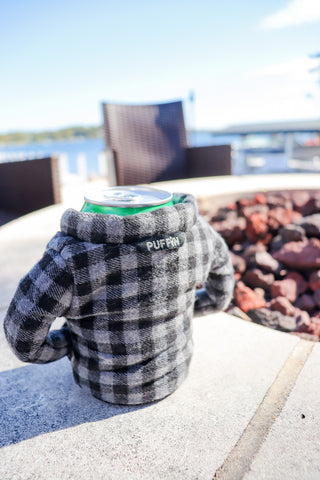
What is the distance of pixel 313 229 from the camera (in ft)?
7.55

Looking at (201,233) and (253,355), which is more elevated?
(201,233)

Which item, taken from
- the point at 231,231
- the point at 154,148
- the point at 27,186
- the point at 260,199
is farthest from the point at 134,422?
the point at 154,148

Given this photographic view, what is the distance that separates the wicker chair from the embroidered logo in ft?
9.86

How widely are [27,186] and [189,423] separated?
2980mm

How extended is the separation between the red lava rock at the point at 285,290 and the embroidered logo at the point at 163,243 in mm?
1144

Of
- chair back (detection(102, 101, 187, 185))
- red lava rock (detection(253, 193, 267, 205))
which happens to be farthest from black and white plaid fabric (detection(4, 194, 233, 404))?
chair back (detection(102, 101, 187, 185))

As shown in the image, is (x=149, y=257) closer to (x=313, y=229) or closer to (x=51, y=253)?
(x=51, y=253)

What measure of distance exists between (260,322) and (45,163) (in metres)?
2.42

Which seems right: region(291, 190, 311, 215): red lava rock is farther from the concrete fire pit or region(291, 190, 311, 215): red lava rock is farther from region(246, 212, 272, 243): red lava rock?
region(246, 212, 272, 243): red lava rock

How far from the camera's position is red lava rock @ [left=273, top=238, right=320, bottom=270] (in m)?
2.03

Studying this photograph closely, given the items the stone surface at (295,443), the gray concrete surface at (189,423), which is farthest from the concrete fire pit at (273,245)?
the stone surface at (295,443)

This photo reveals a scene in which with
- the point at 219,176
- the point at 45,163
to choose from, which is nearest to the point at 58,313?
the point at 45,163

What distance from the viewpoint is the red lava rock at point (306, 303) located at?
186cm

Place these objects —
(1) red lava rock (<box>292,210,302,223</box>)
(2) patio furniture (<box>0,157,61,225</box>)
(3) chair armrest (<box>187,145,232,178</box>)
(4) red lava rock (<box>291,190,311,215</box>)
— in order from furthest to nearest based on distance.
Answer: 1. (3) chair armrest (<box>187,145,232,178</box>)
2. (2) patio furniture (<box>0,157,61,225</box>)
3. (4) red lava rock (<box>291,190,311,215</box>)
4. (1) red lava rock (<box>292,210,302,223</box>)
